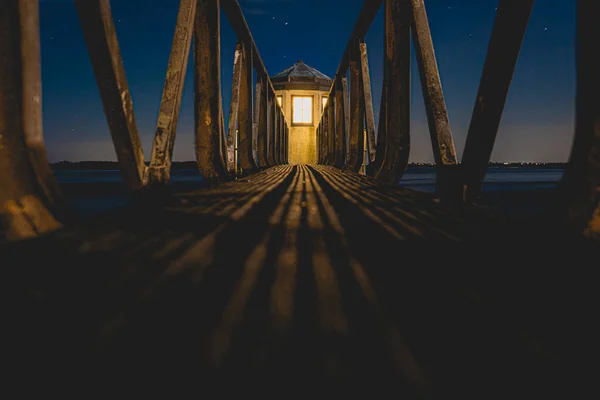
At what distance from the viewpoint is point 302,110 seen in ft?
83.4

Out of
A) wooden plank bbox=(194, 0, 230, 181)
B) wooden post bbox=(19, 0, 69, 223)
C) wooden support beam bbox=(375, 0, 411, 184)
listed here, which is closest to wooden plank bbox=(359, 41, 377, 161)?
wooden support beam bbox=(375, 0, 411, 184)

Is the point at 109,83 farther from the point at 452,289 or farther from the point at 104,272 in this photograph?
the point at 452,289

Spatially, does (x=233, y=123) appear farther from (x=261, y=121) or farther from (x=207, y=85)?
(x=261, y=121)

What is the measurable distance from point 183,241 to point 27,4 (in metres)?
1.17

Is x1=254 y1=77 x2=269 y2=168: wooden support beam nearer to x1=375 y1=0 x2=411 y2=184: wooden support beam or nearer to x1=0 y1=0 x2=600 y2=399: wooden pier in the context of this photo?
x1=375 y1=0 x2=411 y2=184: wooden support beam

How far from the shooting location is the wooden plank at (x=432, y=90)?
2686mm

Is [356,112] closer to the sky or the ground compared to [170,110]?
closer to the sky

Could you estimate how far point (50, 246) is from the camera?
138 centimetres

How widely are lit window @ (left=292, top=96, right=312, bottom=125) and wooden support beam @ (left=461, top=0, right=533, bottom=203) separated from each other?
23.3 m

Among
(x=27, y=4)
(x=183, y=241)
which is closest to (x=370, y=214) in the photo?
(x=183, y=241)

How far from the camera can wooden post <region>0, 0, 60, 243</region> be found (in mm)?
1445

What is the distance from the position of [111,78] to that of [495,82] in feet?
7.22

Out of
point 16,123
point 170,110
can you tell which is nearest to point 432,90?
point 170,110

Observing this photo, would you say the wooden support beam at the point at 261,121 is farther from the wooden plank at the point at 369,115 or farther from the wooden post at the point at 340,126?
the wooden plank at the point at 369,115
